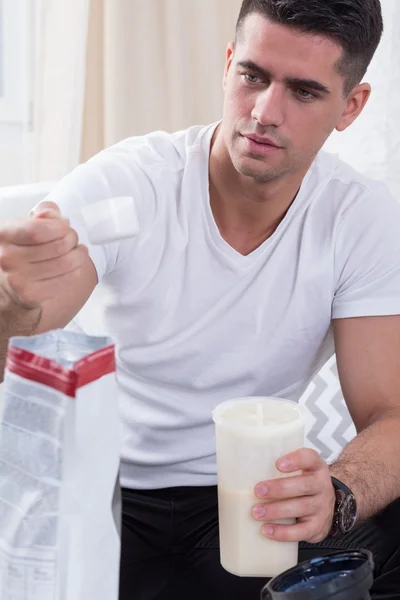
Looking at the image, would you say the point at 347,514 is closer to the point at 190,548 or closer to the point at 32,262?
the point at 190,548

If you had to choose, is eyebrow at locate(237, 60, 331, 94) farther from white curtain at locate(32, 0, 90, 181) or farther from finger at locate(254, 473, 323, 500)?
white curtain at locate(32, 0, 90, 181)

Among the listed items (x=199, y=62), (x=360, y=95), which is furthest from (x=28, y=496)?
(x=199, y=62)

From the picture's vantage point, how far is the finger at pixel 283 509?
90 cm

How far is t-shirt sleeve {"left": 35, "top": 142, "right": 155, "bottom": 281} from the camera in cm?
121

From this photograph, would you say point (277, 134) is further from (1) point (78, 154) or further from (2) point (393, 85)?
(2) point (393, 85)

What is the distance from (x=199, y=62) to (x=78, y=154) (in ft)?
1.47

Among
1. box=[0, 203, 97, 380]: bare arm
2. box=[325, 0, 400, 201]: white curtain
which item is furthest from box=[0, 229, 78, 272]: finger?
box=[325, 0, 400, 201]: white curtain

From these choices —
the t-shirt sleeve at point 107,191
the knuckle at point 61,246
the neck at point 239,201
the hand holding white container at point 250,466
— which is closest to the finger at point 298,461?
the hand holding white container at point 250,466

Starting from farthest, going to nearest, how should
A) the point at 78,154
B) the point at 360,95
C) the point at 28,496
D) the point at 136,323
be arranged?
the point at 78,154 → the point at 360,95 → the point at 136,323 → the point at 28,496

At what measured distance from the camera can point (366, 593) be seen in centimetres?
69

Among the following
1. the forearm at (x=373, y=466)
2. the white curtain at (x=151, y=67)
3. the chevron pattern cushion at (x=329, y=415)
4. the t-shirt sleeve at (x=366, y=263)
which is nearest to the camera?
the forearm at (x=373, y=466)

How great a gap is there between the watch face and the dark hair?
667mm

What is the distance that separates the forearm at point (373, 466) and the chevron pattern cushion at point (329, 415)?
0.65 metres

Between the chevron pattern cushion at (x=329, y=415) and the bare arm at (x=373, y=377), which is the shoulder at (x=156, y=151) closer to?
the bare arm at (x=373, y=377)
